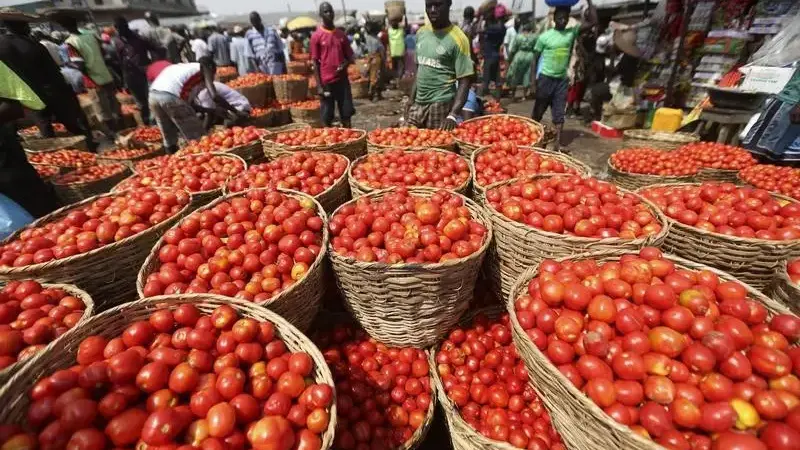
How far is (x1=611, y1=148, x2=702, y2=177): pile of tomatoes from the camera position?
5.04 m

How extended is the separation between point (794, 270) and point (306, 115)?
30.8ft

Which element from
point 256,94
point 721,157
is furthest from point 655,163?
point 256,94

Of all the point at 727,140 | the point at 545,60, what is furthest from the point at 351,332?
the point at 727,140

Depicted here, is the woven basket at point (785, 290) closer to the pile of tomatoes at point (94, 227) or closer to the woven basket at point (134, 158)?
the pile of tomatoes at point (94, 227)

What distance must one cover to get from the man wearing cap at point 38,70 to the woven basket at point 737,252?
783cm

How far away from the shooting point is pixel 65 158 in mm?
5988

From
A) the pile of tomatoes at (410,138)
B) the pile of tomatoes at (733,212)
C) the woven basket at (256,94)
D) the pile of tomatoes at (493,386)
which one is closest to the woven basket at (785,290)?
the pile of tomatoes at (733,212)

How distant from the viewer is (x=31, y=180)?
436 cm

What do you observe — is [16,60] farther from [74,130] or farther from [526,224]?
[526,224]

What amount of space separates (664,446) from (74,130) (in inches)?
387

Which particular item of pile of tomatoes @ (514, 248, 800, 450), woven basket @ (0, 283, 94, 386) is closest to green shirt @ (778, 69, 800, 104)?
pile of tomatoes @ (514, 248, 800, 450)

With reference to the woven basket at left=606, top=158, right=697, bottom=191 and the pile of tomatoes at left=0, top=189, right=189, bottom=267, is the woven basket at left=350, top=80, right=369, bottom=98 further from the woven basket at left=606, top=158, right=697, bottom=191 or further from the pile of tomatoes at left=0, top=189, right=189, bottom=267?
the pile of tomatoes at left=0, top=189, right=189, bottom=267

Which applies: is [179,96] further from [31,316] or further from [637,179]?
[637,179]

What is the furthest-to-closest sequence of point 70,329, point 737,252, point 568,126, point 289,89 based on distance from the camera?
point 289,89, point 568,126, point 737,252, point 70,329
